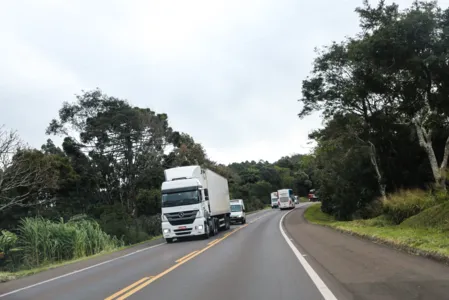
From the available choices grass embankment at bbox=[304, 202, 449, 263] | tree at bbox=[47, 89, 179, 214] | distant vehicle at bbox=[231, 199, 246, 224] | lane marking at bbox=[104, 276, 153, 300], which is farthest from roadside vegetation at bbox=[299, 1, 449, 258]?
tree at bbox=[47, 89, 179, 214]

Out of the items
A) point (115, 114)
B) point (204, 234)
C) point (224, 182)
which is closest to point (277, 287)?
point (204, 234)

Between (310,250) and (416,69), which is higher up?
(416,69)

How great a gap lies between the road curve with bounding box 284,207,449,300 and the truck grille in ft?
37.9

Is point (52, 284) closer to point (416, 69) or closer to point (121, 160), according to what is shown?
point (416, 69)

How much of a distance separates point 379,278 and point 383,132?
91.5 feet

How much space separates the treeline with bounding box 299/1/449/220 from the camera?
22.4m

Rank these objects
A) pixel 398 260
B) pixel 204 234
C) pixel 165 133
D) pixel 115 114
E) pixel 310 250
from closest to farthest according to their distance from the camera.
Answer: pixel 398 260 → pixel 310 250 → pixel 204 234 → pixel 115 114 → pixel 165 133

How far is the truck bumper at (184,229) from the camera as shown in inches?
998

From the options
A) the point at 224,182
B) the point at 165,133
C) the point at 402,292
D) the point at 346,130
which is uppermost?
the point at 165,133

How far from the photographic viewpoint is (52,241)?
21.5 metres

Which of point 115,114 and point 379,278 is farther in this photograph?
point 115,114

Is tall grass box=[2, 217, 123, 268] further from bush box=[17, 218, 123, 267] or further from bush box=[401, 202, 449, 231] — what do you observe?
bush box=[401, 202, 449, 231]

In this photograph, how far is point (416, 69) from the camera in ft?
74.7

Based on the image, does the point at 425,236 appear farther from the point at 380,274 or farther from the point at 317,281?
the point at 317,281
